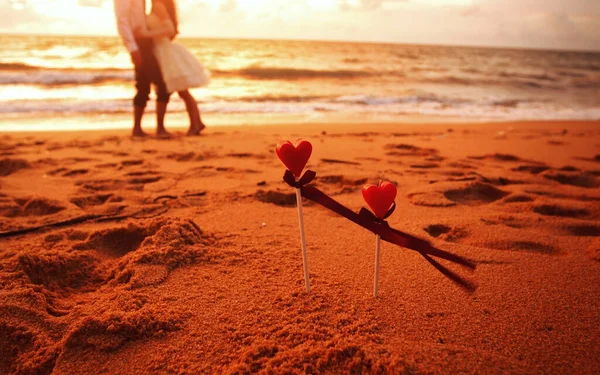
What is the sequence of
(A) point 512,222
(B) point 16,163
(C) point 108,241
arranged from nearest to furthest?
1. (C) point 108,241
2. (A) point 512,222
3. (B) point 16,163

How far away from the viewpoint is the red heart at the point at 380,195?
1.05 metres

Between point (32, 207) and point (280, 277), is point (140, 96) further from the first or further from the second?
point (280, 277)

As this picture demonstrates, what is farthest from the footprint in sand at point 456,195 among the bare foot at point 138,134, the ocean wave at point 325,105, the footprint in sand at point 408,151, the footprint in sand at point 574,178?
the ocean wave at point 325,105

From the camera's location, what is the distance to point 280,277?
1.47 m

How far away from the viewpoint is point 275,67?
17219 millimetres

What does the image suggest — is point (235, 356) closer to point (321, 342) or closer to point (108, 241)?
point (321, 342)

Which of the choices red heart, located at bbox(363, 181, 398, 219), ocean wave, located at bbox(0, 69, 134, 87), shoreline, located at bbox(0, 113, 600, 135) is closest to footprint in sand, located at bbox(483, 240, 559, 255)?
red heart, located at bbox(363, 181, 398, 219)

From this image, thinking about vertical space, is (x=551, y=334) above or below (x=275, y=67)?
below

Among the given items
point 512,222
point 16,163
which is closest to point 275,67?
point 16,163

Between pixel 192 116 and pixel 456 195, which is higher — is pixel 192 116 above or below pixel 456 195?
above

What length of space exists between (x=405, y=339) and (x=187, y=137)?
407 cm

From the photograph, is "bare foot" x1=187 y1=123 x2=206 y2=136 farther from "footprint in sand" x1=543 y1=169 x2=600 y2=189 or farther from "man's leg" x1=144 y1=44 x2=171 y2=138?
"footprint in sand" x1=543 y1=169 x2=600 y2=189

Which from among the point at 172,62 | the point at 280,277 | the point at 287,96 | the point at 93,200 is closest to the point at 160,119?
the point at 172,62

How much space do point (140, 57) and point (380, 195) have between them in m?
4.31
